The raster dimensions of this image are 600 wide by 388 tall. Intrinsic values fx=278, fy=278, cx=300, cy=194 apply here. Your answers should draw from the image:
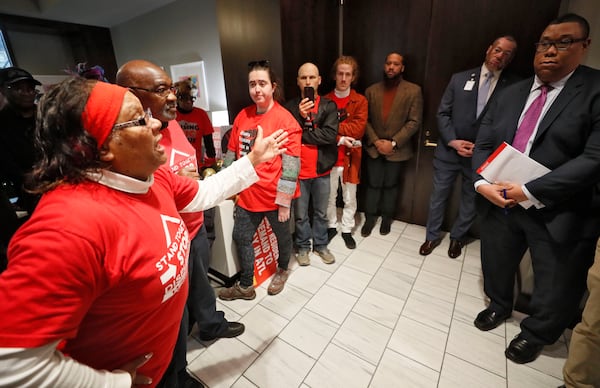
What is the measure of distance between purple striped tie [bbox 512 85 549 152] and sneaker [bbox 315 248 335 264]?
1611 mm

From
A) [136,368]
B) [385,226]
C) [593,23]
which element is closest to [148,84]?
[136,368]

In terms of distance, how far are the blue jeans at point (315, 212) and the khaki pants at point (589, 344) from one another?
1.72 m

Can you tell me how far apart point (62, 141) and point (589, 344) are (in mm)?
2014

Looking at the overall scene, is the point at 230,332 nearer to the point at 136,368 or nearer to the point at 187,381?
the point at 187,381

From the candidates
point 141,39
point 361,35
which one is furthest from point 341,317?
point 141,39

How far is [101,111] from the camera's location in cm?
67

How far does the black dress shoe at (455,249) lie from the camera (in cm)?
257

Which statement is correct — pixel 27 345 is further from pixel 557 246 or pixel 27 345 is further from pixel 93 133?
pixel 557 246

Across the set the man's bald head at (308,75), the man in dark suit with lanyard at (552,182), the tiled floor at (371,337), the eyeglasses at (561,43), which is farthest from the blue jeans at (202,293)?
the eyeglasses at (561,43)

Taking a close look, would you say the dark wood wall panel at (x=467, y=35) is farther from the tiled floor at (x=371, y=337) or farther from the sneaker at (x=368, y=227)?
the tiled floor at (x=371, y=337)

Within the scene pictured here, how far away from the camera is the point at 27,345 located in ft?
1.64

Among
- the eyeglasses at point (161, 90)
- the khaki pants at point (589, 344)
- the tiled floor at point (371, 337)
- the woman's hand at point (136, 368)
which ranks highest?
the eyeglasses at point (161, 90)

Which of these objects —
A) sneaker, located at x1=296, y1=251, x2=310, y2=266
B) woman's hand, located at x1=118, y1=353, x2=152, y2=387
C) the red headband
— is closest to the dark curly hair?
the red headband

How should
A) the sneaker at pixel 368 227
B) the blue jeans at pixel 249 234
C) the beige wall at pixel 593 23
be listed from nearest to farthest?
the beige wall at pixel 593 23 < the blue jeans at pixel 249 234 < the sneaker at pixel 368 227
